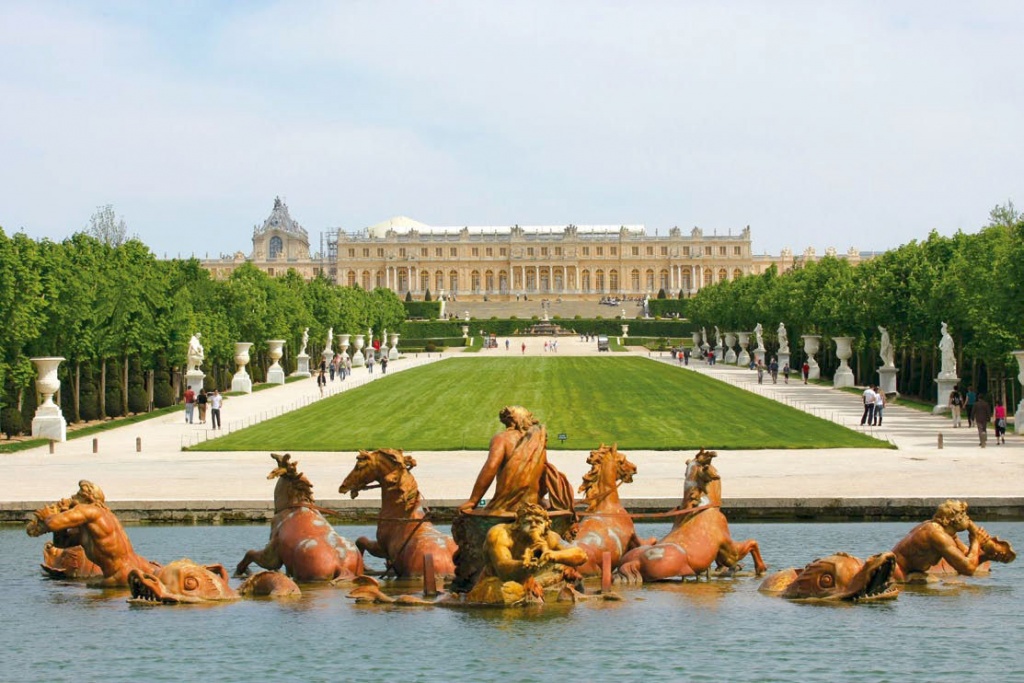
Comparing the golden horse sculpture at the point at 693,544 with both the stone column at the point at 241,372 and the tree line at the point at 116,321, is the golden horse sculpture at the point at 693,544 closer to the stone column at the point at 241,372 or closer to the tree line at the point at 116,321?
the tree line at the point at 116,321

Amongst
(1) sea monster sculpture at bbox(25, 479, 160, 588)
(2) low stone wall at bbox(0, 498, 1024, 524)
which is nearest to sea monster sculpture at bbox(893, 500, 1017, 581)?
(2) low stone wall at bbox(0, 498, 1024, 524)

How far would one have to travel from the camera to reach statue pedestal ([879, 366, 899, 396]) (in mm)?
49875

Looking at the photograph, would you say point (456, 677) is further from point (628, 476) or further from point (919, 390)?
point (919, 390)

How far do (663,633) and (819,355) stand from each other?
59302 millimetres

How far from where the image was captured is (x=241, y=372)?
5853cm

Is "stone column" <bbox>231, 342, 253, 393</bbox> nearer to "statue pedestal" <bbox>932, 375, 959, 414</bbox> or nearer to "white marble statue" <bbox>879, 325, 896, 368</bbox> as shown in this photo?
"white marble statue" <bbox>879, 325, 896, 368</bbox>

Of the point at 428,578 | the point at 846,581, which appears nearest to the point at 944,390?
the point at 846,581

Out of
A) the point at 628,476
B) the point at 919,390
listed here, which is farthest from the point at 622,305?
the point at 628,476

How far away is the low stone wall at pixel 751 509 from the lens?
20828 mm

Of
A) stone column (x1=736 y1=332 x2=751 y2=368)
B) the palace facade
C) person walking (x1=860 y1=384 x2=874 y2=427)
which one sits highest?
the palace facade

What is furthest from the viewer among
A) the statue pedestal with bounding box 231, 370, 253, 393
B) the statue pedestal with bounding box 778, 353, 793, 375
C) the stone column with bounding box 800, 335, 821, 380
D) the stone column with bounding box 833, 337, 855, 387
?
the statue pedestal with bounding box 778, 353, 793, 375

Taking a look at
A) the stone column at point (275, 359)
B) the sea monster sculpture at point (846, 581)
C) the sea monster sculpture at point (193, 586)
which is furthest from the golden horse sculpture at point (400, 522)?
the stone column at point (275, 359)

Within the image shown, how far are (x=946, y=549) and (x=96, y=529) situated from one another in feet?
26.6

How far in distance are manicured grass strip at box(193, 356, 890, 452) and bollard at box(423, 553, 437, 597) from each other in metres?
17.5
